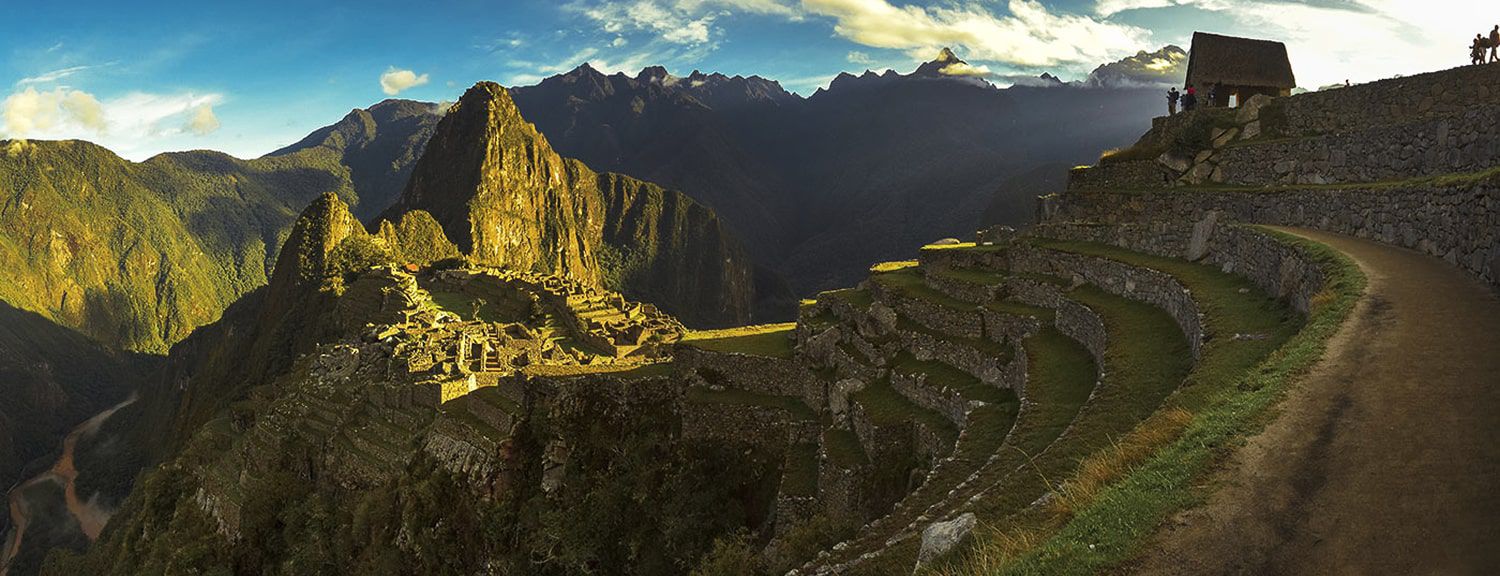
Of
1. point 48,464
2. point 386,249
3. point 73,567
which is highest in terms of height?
point 386,249

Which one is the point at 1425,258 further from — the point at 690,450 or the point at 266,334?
the point at 266,334

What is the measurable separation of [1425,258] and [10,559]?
4489 inches

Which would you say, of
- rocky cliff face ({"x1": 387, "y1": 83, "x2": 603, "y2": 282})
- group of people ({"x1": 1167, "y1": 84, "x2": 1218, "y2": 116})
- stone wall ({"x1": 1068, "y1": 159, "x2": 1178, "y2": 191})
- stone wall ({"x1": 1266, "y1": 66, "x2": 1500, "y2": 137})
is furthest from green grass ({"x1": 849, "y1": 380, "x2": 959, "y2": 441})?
rocky cliff face ({"x1": 387, "y1": 83, "x2": 603, "y2": 282})

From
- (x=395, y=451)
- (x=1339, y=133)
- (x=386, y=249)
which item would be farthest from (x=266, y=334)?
(x=1339, y=133)

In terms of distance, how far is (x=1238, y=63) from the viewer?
3070cm

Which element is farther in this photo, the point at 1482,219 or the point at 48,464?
the point at 48,464

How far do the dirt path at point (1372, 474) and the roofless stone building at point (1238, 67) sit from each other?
1000 inches

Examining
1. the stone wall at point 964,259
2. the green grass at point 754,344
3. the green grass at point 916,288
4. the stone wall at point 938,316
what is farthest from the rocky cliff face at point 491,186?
the stone wall at point 938,316

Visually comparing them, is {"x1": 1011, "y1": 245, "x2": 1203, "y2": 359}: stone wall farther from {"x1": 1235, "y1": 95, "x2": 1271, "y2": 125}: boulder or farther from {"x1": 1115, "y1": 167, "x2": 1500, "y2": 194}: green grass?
{"x1": 1235, "y1": 95, "x2": 1271, "y2": 125}: boulder

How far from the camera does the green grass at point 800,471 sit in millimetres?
17391

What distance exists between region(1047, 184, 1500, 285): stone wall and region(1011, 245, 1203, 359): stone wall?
3.48 meters

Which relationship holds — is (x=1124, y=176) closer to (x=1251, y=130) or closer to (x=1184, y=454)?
(x=1251, y=130)

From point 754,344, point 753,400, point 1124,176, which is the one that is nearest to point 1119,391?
point 753,400

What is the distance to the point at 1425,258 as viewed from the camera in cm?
1228
